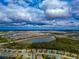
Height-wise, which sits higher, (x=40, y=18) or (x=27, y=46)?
(x=40, y=18)

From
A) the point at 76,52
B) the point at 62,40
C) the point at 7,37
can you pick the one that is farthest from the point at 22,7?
the point at 76,52

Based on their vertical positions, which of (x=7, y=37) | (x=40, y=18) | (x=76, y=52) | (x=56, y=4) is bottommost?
(x=76, y=52)

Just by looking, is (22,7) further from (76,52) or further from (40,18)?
(76,52)

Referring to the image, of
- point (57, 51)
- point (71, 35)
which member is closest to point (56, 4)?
point (71, 35)

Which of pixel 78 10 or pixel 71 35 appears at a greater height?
pixel 78 10

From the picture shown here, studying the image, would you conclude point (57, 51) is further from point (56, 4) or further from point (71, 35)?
point (56, 4)

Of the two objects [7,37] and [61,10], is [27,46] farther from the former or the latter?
[61,10]

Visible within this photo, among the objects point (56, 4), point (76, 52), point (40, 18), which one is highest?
point (56, 4)

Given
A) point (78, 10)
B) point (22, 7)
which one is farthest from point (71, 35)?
point (22, 7)
